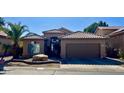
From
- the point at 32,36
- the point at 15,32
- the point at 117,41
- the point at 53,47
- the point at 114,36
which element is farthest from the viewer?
the point at 114,36

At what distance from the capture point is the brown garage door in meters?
26.1

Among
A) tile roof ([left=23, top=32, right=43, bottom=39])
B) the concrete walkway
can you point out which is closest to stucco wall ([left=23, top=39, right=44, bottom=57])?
tile roof ([left=23, top=32, right=43, bottom=39])

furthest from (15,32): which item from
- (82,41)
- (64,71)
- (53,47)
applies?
(64,71)

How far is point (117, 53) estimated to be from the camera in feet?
88.8

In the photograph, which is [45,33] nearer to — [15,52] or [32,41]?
[32,41]

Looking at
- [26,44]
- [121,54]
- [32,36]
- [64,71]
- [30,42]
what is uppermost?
[32,36]

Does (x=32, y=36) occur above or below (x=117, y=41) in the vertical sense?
above

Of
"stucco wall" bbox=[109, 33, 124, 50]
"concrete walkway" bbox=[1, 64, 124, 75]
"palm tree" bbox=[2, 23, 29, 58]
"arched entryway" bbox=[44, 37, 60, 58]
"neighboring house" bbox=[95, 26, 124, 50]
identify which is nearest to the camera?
"concrete walkway" bbox=[1, 64, 124, 75]

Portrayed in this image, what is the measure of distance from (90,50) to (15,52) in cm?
872

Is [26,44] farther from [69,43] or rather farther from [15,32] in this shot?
[69,43]

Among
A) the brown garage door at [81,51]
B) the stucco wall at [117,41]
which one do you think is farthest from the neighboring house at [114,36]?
the brown garage door at [81,51]

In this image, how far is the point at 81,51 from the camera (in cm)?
2608

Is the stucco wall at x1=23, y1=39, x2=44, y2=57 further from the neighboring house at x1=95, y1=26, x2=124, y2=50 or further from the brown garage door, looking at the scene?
the neighboring house at x1=95, y1=26, x2=124, y2=50
